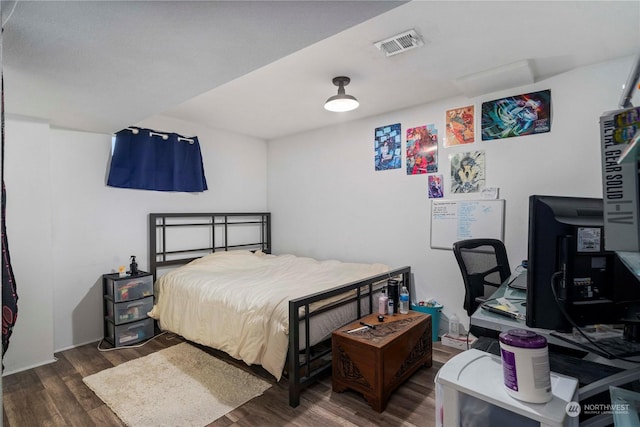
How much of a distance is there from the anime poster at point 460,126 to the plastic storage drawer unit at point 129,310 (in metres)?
3.49

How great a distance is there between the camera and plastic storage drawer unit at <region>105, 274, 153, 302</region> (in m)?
2.97

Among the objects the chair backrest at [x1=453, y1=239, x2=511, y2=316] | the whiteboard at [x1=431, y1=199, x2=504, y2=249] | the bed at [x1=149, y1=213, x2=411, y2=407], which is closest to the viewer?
the bed at [x1=149, y1=213, x2=411, y2=407]

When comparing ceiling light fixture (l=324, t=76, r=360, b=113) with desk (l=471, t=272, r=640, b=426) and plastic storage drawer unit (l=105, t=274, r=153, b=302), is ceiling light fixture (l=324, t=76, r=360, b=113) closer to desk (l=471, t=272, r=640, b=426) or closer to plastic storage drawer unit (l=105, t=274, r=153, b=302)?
desk (l=471, t=272, r=640, b=426)

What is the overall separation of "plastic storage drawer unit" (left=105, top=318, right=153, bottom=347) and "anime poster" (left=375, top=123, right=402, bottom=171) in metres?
3.04

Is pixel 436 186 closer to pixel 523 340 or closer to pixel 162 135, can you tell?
pixel 523 340

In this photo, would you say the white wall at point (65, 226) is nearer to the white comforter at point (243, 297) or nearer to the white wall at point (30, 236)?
the white wall at point (30, 236)

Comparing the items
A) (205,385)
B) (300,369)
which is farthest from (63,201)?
(300,369)

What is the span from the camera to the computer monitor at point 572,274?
99 centimetres

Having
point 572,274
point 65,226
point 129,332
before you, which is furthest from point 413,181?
point 65,226

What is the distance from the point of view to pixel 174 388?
89.7 inches

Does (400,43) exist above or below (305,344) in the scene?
above

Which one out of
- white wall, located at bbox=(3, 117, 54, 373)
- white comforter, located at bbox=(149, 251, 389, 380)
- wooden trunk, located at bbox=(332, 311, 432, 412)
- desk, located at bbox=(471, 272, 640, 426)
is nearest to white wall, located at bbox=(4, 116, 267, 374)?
white wall, located at bbox=(3, 117, 54, 373)

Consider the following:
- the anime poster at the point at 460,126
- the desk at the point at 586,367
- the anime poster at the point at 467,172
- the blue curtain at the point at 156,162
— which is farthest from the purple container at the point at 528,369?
the blue curtain at the point at 156,162

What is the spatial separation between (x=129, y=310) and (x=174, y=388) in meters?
1.18
